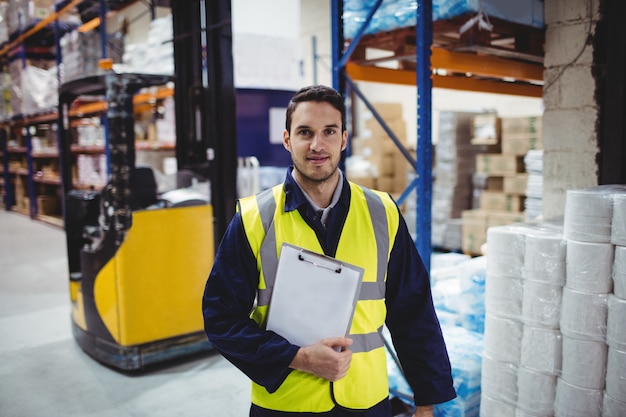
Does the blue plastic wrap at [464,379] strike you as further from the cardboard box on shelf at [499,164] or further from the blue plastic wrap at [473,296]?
the cardboard box on shelf at [499,164]

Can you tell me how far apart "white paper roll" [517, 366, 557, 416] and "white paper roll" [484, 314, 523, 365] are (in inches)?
3.6

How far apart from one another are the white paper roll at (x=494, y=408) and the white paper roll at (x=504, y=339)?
0.23 m

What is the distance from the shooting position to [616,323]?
7.80 feet

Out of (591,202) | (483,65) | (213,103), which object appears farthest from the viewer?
(213,103)

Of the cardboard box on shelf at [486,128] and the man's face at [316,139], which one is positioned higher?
the cardboard box on shelf at [486,128]

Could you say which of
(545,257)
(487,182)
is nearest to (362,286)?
(545,257)

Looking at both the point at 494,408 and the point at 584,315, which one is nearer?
the point at 584,315

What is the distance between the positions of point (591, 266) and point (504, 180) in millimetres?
5055

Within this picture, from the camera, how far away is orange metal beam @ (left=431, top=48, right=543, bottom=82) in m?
3.65

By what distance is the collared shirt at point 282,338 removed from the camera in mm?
1619

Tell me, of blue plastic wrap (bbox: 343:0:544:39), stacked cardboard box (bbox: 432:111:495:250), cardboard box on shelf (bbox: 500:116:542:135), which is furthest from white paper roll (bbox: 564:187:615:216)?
stacked cardboard box (bbox: 432:111:495:250)

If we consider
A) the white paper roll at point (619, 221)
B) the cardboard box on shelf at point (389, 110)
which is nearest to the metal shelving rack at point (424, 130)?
the white paper roll at point (619, 221)

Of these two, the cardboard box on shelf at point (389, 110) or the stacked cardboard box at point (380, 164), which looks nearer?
the stacked cardboard box at point (380, 164)

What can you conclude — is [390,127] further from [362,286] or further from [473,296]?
[362,286]
